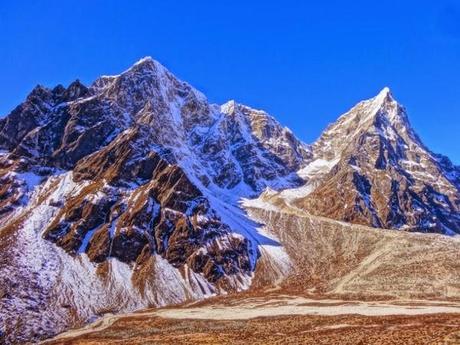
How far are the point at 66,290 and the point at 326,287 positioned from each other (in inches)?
2773

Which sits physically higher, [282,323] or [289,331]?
[282,323]

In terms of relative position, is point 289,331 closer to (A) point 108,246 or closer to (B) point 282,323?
(B) point 282,323

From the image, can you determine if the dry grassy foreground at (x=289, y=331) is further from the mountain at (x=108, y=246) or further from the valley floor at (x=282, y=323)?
the mountain at (x=108, y=246)

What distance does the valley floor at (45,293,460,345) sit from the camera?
7512 cm

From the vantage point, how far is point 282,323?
314ft

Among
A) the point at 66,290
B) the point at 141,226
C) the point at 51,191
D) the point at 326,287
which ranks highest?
the point at 51,191

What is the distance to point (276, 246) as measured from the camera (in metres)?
185

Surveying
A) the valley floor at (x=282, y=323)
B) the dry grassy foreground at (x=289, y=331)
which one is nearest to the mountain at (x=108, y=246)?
the valley floor at (x=282, y=323)

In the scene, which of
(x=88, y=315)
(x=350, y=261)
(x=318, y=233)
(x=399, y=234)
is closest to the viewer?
(x=88, y=315)

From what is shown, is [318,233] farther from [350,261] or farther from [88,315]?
[88,315]

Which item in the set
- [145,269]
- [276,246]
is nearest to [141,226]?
[145,269]

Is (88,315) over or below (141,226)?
below

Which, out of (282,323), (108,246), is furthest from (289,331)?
(108,246)

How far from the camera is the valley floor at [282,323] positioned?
246 feet
